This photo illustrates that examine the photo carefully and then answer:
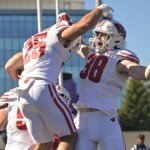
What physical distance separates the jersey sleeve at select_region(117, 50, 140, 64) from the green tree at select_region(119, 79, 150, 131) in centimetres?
5535

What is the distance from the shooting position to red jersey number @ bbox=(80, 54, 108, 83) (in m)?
6.76

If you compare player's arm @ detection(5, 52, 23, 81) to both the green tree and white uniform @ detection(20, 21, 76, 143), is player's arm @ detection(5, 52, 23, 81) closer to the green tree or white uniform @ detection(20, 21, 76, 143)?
white uniform @ detection(20, 21, 76, 143)

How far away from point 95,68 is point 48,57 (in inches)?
24.9

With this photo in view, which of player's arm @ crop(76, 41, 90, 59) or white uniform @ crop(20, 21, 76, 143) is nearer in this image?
white uniform @ crop(20, 21, 76, 143)

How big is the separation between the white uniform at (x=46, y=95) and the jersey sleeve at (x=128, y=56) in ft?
1.82

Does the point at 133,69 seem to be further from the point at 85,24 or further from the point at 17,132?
the point at 17,132

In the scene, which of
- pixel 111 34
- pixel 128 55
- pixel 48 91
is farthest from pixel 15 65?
pixel 128 55

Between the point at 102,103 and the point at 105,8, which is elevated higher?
the point at 105,8

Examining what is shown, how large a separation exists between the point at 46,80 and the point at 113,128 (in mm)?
863

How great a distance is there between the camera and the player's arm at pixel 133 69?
6.22 metres

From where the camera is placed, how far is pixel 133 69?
6371 mm

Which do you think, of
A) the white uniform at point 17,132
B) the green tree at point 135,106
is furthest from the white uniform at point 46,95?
the green tree at point 135,106

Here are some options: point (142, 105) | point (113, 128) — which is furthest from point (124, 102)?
point (113, 128)

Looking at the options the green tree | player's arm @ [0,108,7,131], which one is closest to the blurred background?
the green tree
